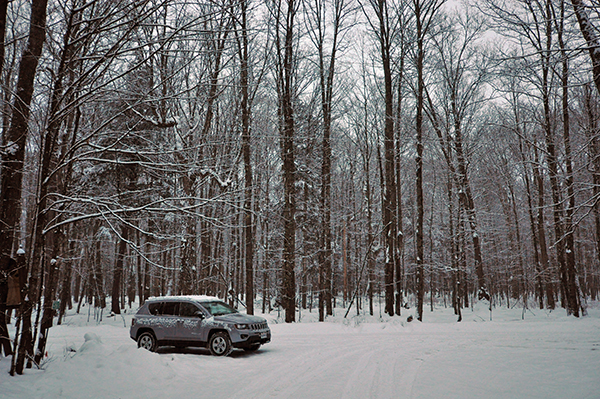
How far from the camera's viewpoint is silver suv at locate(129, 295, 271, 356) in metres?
10.6

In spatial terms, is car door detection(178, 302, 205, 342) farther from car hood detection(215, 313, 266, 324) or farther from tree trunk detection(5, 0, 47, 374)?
tree trunk detection(5, 0, 47, 374)

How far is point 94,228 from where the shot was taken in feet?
97.8

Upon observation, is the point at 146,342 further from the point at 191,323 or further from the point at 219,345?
the point at 219,345

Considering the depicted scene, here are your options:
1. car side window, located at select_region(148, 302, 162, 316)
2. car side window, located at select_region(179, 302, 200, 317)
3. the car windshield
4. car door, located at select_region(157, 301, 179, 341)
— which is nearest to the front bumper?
the car windshield

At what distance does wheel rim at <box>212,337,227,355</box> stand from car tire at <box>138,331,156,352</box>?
81.5 inches

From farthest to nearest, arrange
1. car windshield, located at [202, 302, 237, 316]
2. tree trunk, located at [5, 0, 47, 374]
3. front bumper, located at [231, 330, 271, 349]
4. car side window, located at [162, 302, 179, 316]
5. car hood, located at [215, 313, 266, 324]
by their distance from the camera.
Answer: car side window, located at [162, 302, 179, 316]
car windshield, located at [202, 302, 237, 316]
car hood, located at [215, 313, 266, 324]
front bumper, located at [231, 330, 271, 349]
tree trunk, located at [5, 0, 47, 374]

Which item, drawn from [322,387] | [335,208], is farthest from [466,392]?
[335,208]

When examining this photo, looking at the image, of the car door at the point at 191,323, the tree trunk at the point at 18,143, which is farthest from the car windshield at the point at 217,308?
the tree trunk at the point at 18,143

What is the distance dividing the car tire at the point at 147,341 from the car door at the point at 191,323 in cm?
95

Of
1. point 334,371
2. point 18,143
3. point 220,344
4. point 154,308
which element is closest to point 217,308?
point 220,344

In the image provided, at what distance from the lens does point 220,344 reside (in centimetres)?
1067

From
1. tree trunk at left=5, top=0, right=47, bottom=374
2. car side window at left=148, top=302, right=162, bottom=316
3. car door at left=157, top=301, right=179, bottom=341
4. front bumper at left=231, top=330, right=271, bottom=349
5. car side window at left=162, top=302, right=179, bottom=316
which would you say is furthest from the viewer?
car side window at left=148, top=302, right=162, bottom=316

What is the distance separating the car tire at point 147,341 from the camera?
11.4 meters

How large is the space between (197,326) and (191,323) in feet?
0.79
